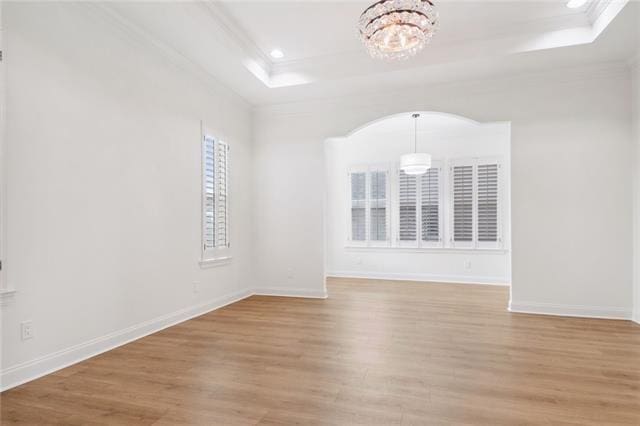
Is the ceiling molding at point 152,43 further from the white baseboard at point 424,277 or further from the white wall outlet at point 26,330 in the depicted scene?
the white baseboard at point 424,277

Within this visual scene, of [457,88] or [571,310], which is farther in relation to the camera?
[457,88]

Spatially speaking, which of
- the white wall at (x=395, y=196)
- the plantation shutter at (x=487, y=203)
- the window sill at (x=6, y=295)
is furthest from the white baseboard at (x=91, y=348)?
the plantation shutter at (x=487, y=203)

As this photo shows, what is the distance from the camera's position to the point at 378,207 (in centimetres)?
766

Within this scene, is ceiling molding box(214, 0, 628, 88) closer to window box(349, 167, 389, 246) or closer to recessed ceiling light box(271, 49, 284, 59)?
recessed ceiling light box(271, 49, 284, 59)

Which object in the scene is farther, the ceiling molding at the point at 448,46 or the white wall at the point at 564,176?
the white wall at the point at 564,176

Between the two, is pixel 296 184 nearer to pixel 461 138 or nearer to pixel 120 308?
pixel 120 308

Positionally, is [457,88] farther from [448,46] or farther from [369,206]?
[369,206]

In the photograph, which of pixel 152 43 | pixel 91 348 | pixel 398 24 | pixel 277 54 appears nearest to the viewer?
pixel 398 24

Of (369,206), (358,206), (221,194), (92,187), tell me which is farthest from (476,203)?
(92,187)

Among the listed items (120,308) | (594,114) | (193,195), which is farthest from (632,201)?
(120,308)

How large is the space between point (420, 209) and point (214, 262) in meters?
4.52

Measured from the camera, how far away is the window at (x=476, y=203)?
6848 millimetres

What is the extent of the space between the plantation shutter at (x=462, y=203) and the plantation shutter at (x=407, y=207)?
2.59 feet

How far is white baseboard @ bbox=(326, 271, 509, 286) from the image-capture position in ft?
22.2
